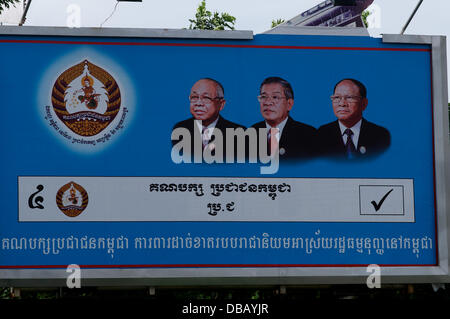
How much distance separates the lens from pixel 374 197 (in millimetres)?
5328

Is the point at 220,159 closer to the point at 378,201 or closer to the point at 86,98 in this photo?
the point at 86,98

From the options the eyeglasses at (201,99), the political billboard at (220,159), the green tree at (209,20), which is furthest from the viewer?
the green tree at (209,20)

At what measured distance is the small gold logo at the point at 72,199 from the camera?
5.16m

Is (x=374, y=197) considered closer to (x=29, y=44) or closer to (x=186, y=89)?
(x=186, y=89)

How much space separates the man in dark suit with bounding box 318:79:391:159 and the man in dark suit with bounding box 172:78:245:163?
29.7 inches

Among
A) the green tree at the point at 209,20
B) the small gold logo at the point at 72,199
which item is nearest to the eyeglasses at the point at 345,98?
the small gold logo at the point at 72,199

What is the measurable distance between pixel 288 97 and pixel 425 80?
47.3 inches

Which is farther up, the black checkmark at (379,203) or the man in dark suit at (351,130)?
the man in dark suit at (351,130)

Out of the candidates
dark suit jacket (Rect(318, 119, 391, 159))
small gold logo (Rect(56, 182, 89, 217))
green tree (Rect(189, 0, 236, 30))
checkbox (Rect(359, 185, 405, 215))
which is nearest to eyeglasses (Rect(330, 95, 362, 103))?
dark suit jacket (Rect(318, 119, 391, 159))

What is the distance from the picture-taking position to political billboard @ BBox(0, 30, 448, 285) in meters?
5.16

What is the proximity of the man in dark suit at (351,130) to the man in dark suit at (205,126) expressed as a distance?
0.76 meters

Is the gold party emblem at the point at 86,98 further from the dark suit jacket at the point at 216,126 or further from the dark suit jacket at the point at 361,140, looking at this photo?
the dark suit jacket at the point at 361,140

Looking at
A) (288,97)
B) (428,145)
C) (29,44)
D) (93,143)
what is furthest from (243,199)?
(29,44)

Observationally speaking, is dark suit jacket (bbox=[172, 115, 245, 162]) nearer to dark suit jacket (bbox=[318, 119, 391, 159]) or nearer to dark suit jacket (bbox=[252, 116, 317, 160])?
dark suit jacket (bbox=[252, 116, 317, 160])
